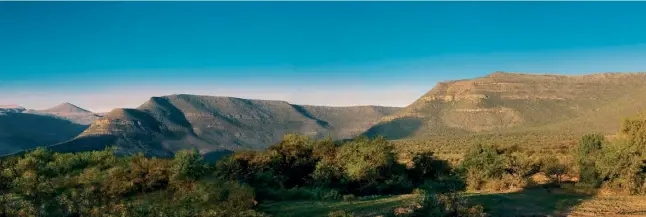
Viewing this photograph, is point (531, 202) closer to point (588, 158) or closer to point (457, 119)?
point (588, 158)

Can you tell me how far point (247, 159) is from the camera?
41.8m

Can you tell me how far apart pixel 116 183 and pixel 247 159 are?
17111 mm

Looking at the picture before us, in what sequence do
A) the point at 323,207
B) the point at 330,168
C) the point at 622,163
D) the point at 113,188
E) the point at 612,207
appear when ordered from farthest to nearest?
the point at 330,168 → the point at 622,163 → the point at 612,207 → the point at 323,207 → the point at 113,188

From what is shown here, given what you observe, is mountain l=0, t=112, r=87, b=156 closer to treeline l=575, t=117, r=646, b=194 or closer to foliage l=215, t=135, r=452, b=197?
foliage l=215, t=135, r=452, b=197

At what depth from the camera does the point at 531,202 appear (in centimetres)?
2888

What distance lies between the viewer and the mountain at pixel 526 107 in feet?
481

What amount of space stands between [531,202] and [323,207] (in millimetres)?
13406

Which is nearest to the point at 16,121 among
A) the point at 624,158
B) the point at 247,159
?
the point at 247,159

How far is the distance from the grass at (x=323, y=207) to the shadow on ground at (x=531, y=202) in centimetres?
475

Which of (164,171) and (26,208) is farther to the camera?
(164,171)

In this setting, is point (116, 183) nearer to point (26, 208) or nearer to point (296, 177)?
point (26, 208)

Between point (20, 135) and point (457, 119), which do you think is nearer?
point (20, 135)

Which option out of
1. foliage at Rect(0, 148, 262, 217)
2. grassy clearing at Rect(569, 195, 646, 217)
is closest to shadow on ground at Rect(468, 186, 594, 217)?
grassy clearing at Rect(569, 195, 646, 217)

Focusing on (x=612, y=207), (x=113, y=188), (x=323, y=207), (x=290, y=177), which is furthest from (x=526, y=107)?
(x=113, y=188)
